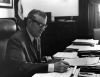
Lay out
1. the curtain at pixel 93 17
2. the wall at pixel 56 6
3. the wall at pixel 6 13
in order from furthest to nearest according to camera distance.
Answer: the wall at pixel 56 6 < the curtain at pixel 93 17 < the wall at pixel 6 13

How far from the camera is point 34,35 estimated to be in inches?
69.1

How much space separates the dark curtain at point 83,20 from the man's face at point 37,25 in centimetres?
280

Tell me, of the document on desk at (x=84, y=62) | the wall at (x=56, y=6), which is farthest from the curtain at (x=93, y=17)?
the document on desk at (x=84, y=62)

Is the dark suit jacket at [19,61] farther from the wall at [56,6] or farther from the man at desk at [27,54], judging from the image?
the wall at [56,6]

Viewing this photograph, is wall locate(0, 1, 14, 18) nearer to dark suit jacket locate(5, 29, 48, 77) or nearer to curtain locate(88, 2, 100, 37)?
curtain locate(88, 2, 100, 37)

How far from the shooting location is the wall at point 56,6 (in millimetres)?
4535

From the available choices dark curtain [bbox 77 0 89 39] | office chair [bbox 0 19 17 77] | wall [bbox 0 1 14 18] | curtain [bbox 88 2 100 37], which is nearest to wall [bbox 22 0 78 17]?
dark curtain [bbox 77 0 89 39]

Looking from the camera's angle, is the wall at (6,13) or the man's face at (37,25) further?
the wall at (6,13)

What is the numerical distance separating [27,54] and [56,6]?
123 inches

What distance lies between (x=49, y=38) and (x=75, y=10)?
88 centimetres

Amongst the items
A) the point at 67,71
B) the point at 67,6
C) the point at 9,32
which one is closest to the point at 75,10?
the point at 67,6

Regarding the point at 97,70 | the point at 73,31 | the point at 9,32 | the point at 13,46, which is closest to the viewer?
the point at 97,70

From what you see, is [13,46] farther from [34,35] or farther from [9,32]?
[9,32]

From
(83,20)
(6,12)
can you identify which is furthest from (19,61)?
(83,20)
